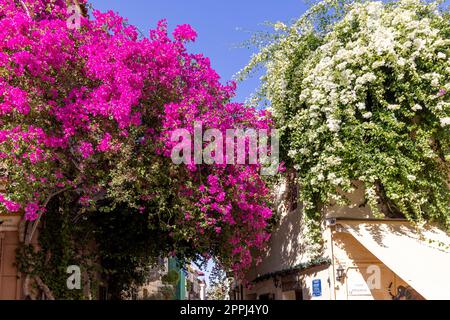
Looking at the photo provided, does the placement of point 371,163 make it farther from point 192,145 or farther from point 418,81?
point 192,145

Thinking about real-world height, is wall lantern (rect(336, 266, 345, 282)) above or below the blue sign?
above

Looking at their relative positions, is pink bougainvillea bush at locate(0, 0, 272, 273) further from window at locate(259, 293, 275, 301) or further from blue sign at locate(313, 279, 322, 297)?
window at locate(259, 293, 275, 301)

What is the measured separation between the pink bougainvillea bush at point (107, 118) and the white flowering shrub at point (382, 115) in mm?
1924

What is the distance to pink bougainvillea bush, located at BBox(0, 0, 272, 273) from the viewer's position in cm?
991

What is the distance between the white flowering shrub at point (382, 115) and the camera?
12289mm

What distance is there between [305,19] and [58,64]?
7.00m

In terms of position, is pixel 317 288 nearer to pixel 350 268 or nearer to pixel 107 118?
pixel 350 268

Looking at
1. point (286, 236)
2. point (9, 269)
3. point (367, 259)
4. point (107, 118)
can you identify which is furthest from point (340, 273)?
point (9, 269)

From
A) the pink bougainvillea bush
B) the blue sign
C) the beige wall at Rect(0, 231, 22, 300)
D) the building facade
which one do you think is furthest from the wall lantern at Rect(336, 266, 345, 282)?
the beige wall at Rect(0, 231, 22, 300)

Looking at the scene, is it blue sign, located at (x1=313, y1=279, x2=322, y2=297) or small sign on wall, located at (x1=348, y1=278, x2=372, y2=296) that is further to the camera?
blue sign, located at (x1=313, y1=279, x2=322, y2=297)

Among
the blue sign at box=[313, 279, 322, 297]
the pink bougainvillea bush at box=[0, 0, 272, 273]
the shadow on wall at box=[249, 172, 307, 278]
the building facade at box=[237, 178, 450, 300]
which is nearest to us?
the pink bougainvillea bush at box=[0, 0, 272, 273]

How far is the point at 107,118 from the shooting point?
34.4ft

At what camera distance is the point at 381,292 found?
1283 cm

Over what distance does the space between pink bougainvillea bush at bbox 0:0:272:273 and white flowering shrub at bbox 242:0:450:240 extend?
6.31ft
